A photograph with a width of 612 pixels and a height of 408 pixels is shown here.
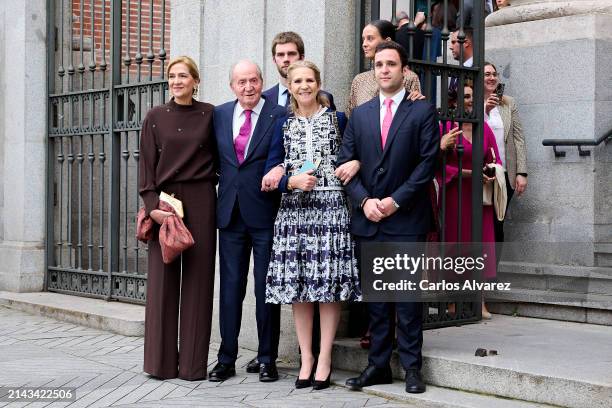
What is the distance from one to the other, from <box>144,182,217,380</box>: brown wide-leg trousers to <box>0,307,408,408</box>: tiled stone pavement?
136mm

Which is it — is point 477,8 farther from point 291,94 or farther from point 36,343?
point 36,343

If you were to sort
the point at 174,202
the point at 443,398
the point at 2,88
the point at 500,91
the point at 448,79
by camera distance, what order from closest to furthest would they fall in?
the point at 443,398 < the point at 174,202 < the point at 448,79 < the point at 500,91 < the point at 2,88

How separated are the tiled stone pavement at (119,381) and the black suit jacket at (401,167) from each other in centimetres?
107

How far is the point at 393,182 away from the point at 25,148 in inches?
225

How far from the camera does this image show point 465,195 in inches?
327

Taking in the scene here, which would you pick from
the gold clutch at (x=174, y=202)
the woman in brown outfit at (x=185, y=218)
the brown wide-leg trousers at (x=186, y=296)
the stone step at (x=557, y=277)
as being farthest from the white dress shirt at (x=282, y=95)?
the stone step at (x=557, y=277)

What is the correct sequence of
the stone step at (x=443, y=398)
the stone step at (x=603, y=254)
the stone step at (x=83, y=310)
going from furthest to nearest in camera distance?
the stone step at (x=83, y=310) → the stone step at (x=603, y=254) → the stone step at (x=443, y=398)

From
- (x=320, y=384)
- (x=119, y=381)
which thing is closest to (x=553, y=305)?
(x=320, y=384)

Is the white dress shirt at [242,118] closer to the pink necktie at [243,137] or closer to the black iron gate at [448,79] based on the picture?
the pink necktie at [243,137]

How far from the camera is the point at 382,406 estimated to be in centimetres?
629

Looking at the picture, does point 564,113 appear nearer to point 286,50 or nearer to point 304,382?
point 286,50

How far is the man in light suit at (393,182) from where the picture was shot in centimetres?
650

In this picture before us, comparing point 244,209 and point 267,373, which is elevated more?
point 244,209

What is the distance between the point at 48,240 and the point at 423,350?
543 centimetres
